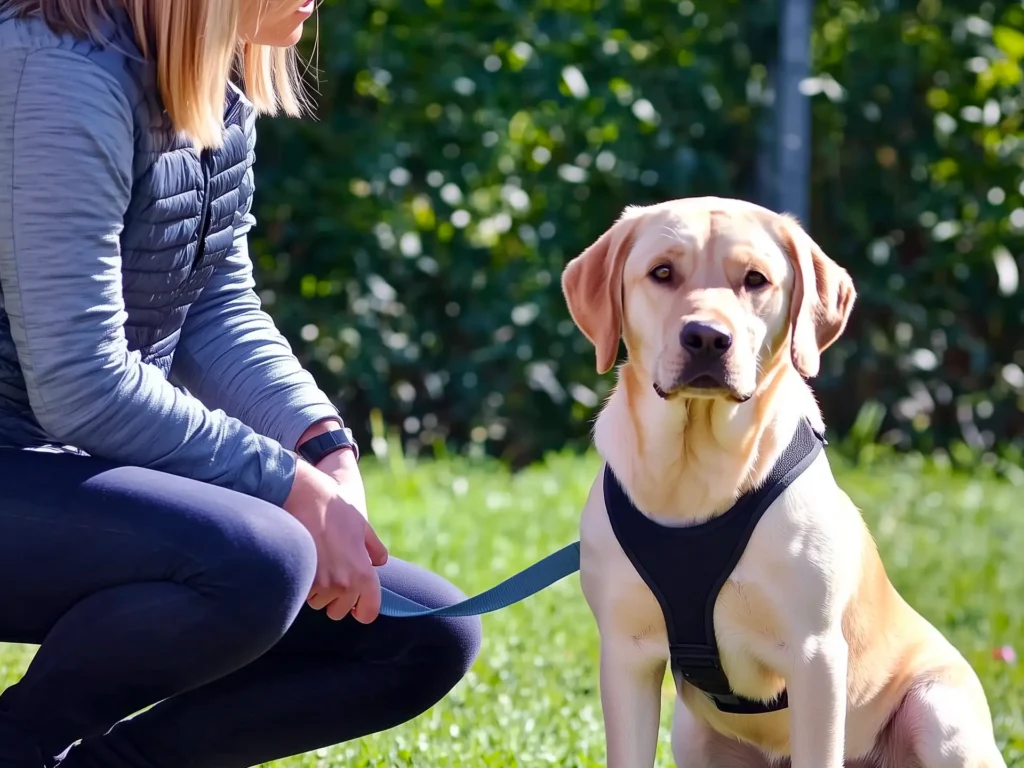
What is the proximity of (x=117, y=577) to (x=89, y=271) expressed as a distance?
0.43m

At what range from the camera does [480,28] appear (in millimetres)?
5570

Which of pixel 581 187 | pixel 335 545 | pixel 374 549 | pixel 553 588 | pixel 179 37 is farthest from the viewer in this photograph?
pixel 581 187

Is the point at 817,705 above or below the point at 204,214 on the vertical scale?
below

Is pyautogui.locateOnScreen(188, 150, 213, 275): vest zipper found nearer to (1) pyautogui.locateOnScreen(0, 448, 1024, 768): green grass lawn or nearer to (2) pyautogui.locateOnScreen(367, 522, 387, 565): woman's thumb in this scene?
(2) pyautogui.locateOnScreen(367, 522, 387, 565): woman's thumb

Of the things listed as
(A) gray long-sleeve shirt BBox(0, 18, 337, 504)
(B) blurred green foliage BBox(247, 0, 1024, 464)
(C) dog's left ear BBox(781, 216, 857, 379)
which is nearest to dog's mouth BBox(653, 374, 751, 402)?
(C) dog's left ear BBox(781, 216, 857, 379)

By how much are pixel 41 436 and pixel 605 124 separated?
13.1ft

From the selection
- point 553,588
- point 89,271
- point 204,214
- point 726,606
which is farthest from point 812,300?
point 553,588

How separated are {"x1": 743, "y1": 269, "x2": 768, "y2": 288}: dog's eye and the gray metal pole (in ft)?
12.2

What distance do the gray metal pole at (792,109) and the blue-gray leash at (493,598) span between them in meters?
3.73

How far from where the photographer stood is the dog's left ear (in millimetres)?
2332

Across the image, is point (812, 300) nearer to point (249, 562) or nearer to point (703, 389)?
point (703, 389)

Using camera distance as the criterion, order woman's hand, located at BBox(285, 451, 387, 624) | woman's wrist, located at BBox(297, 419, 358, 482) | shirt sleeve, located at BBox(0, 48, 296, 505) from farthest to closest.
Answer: woman's wrist, located at BBox(297, 419, 358, 482) → woman's hand, located at BBox(285, 451, 387, 624) → shirt sleeve, located at BBox(0, 48, 296, 505)

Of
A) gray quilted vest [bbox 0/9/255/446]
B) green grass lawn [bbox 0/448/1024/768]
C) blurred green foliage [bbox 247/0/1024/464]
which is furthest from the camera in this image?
blurred green foliage [bbox 247/0/1024/464]

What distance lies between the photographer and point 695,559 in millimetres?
2262
